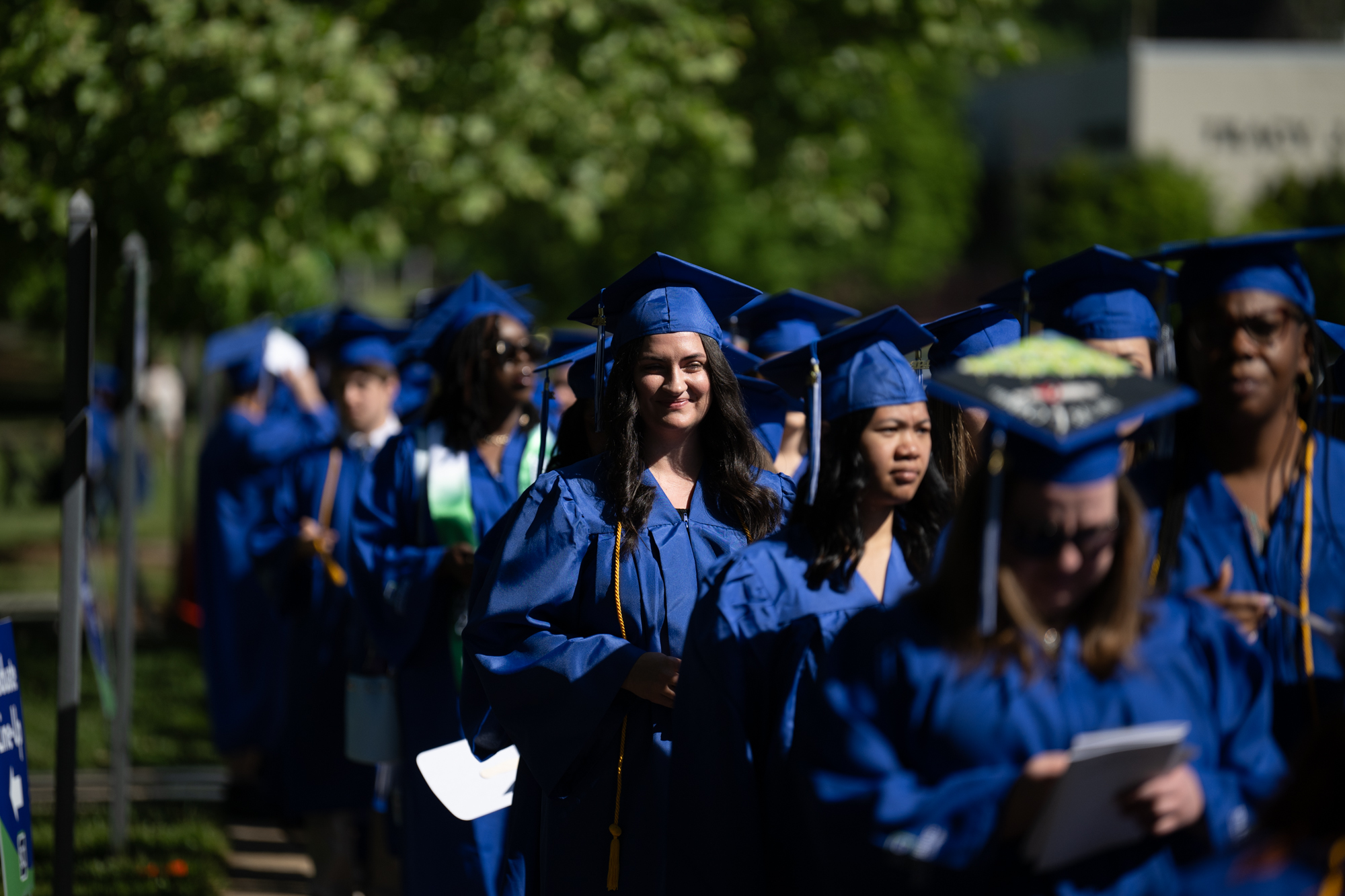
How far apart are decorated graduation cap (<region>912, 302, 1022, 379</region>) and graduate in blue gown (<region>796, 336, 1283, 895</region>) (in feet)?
5.03

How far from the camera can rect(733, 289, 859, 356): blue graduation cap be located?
5066 mm

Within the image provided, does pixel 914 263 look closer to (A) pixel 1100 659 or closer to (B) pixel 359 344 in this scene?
(B) pixel 359 344

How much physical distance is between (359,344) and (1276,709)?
430 centimetres

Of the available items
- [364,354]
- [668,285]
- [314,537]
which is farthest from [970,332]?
[314,537]

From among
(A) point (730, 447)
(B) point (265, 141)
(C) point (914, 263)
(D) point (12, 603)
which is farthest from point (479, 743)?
(C) point (914, 263)

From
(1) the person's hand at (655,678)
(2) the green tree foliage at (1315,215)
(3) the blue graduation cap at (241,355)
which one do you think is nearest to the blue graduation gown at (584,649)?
(1) the person's hand at (655,678)

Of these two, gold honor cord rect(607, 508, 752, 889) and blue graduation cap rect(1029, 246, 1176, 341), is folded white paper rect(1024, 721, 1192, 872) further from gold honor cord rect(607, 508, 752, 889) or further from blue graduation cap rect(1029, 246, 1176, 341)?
blue graduation cap rect(1029, 246, 1176, 341)

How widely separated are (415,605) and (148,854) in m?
2.54

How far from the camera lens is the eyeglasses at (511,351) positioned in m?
4.69

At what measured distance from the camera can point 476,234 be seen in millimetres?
11961

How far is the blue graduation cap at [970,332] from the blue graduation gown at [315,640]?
2.81 metres

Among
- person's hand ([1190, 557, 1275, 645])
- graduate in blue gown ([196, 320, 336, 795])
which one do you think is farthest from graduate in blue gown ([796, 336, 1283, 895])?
graduate in blue gown ([196, 320, 336, 795])

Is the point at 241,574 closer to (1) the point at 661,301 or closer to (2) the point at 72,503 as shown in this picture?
(2) the point at 72,503

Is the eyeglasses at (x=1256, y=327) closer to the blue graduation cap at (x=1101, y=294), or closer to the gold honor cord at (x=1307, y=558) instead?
the gold honor cord at (x=1307, y=558)
